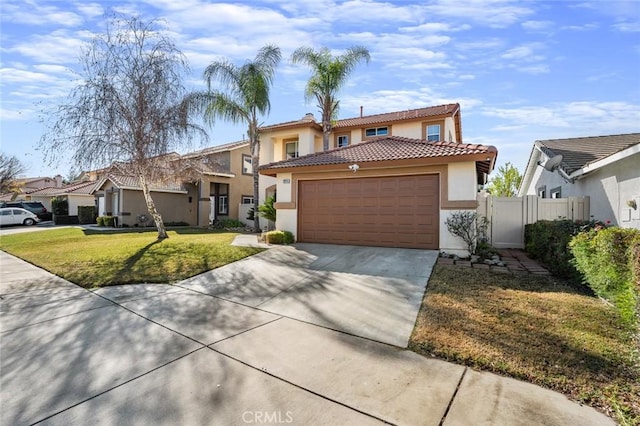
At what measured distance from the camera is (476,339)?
13.6 feet

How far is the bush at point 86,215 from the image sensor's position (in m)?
26.8

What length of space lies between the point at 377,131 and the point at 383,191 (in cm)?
1001

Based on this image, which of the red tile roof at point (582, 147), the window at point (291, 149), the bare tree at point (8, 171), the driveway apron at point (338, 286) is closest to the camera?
the driveway apron at point (338, 286)

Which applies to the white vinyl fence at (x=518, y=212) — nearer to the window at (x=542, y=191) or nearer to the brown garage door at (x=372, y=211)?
the brown garage door at (x=372, y=211)

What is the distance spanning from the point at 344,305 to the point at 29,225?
32103 millimetres

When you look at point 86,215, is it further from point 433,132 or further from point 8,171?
point 433,132

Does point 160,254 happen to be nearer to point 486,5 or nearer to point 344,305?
point 344,305

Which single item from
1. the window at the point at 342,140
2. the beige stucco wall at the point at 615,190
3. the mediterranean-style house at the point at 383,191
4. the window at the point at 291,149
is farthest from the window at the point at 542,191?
the window at the point at 291,149

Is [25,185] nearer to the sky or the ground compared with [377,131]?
nearer to the ground

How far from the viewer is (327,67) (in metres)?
17.5

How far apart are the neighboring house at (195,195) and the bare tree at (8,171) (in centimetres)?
2317

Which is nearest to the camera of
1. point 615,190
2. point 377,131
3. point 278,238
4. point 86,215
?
point 615,190

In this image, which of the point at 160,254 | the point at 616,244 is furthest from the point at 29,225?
the point at 616,244

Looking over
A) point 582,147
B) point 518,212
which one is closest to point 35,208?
point 518,212
